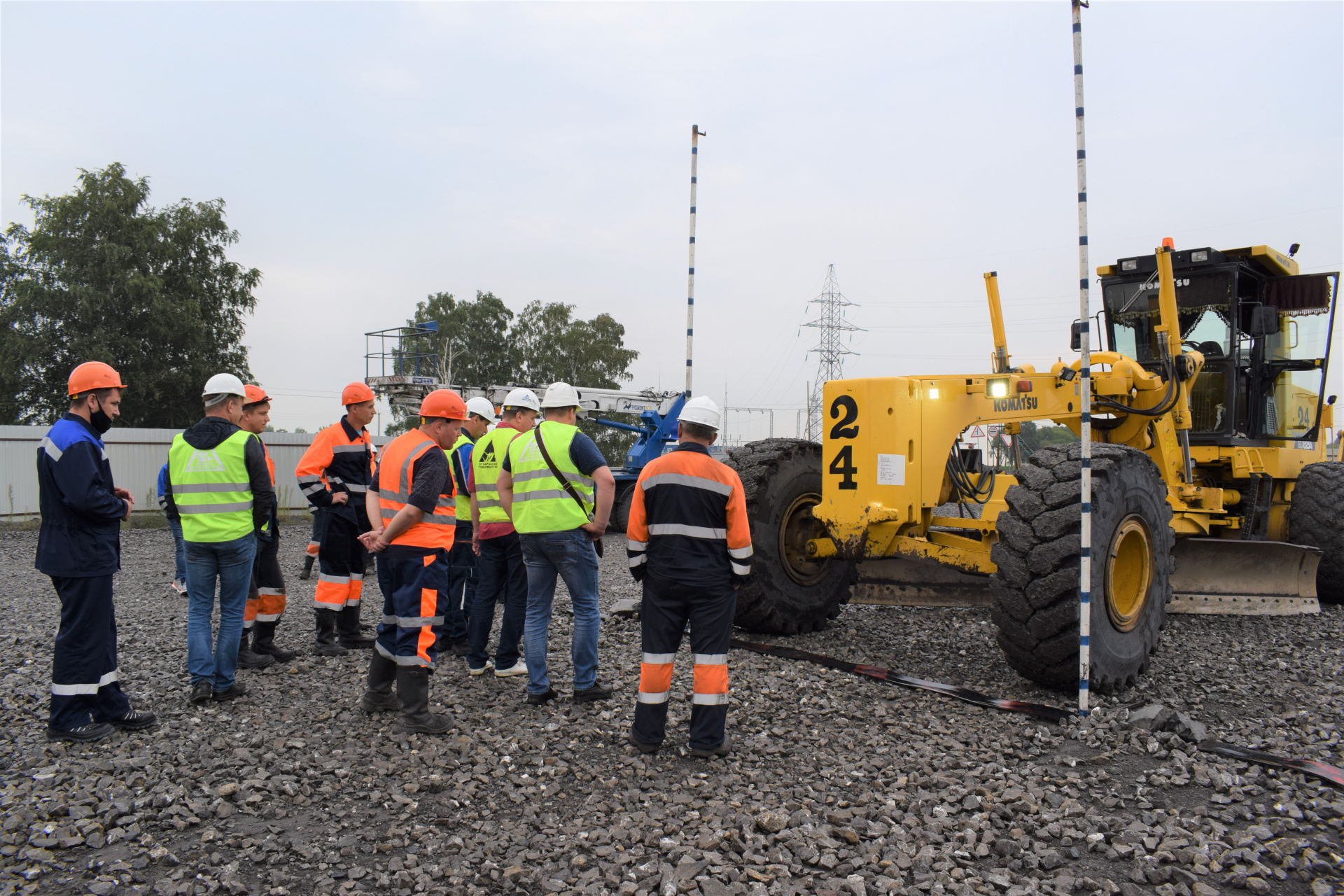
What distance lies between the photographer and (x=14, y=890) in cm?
314

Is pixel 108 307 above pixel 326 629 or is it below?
above

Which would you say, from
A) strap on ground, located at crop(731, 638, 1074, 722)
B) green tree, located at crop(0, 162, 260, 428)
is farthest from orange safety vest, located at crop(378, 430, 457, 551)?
green tree, located at crop(0, 162, 260, 428)

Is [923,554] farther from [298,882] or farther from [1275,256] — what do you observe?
[1275,256]

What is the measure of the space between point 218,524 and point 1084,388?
5.25m

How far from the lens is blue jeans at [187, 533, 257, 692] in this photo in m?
5.25

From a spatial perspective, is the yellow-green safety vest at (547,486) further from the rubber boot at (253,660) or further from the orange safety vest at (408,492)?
the rubber boot at (253,660)

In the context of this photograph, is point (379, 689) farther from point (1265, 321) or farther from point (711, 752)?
point (1265, 321)

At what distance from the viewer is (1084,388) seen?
4.84 metres

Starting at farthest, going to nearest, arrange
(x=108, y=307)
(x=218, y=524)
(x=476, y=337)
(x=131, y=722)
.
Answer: (x=476, y=337)
(x=108, y=307)
(x=218, y=524)
(x=131, y=722)

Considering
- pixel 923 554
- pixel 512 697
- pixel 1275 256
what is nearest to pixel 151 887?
pixel 512 697

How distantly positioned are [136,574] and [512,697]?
8.30m

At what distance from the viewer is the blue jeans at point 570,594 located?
525 centimetres

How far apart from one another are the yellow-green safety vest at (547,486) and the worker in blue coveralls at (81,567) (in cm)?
217

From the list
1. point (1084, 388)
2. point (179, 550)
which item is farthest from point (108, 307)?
point (1084, 388)
